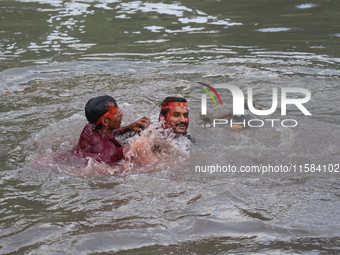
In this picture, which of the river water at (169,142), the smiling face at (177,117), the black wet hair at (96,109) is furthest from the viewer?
the smiling face at (177,117)

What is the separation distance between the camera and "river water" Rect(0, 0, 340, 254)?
4145 millimetres

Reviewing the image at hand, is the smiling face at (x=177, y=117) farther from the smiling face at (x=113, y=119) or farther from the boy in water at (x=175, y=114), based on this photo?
the smiling face at (x=113, y=119)

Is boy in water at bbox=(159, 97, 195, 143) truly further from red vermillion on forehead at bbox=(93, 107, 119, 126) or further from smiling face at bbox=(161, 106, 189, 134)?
red vermillion on forehead at bbox=(93, 107, 119, 126)

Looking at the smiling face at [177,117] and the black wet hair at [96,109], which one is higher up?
the black wet hair at [96,109]

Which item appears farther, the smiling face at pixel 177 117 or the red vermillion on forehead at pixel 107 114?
the smiling face at pixel 177 117

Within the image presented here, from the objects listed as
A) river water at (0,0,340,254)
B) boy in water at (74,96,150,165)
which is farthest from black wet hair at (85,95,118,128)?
river water at (0,0,340,254)

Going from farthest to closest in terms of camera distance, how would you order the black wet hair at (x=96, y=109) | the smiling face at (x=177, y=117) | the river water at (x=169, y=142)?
→ 1. the smiling face at (x=177, y=117)
2. the black wet hair at (x=96, y=109)
3. the river water at (x=169, y=142)

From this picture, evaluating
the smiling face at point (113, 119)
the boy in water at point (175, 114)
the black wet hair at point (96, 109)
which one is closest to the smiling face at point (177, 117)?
the boy in water at point (175, 114)

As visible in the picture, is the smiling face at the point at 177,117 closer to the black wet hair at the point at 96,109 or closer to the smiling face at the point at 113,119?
the smiling face at the point at 113,119

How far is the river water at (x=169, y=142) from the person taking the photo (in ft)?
13.6

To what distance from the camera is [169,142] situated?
6008 millimetres

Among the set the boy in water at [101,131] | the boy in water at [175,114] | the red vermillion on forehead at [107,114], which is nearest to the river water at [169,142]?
the boy in water at [101,131]

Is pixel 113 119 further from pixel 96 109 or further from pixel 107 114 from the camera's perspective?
pixel 96 109

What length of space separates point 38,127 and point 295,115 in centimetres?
434
